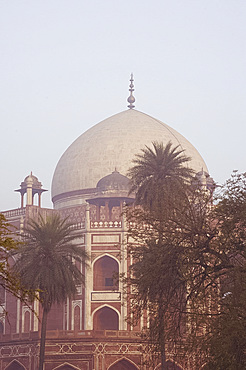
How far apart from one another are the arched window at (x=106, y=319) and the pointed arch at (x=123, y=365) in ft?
18.8

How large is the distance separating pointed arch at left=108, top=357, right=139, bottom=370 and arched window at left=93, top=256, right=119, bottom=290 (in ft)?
23.4

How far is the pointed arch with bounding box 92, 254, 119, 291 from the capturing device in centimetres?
4984

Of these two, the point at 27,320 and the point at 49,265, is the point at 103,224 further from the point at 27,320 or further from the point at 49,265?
the point at 49,265

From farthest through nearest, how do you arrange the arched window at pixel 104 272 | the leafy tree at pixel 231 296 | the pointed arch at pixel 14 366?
the arched window at pixel 104 272 → the pointed arch at pixel 14 366 → the leafy tree at pixel 231 296

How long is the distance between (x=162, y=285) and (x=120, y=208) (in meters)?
29.5

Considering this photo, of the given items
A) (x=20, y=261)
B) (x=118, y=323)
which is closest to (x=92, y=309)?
(x=118, y=323)

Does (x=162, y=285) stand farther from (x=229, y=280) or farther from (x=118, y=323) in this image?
(x=118, y=323)

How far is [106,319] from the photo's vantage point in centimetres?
4972

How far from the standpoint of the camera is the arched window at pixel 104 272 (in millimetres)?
50000

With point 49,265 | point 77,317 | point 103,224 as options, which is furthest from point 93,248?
point 49,265

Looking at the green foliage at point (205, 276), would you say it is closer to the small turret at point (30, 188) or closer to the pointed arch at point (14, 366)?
the pointed arch at point (14, 366)

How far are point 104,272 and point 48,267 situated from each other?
44.7ft

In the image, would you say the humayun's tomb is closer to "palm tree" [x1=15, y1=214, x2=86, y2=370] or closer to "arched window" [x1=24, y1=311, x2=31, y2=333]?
"arched window" [x1=24, y1=311, x2=31, y2=333]

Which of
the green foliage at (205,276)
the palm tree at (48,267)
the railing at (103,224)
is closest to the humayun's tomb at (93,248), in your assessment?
the railing at (103,224)
